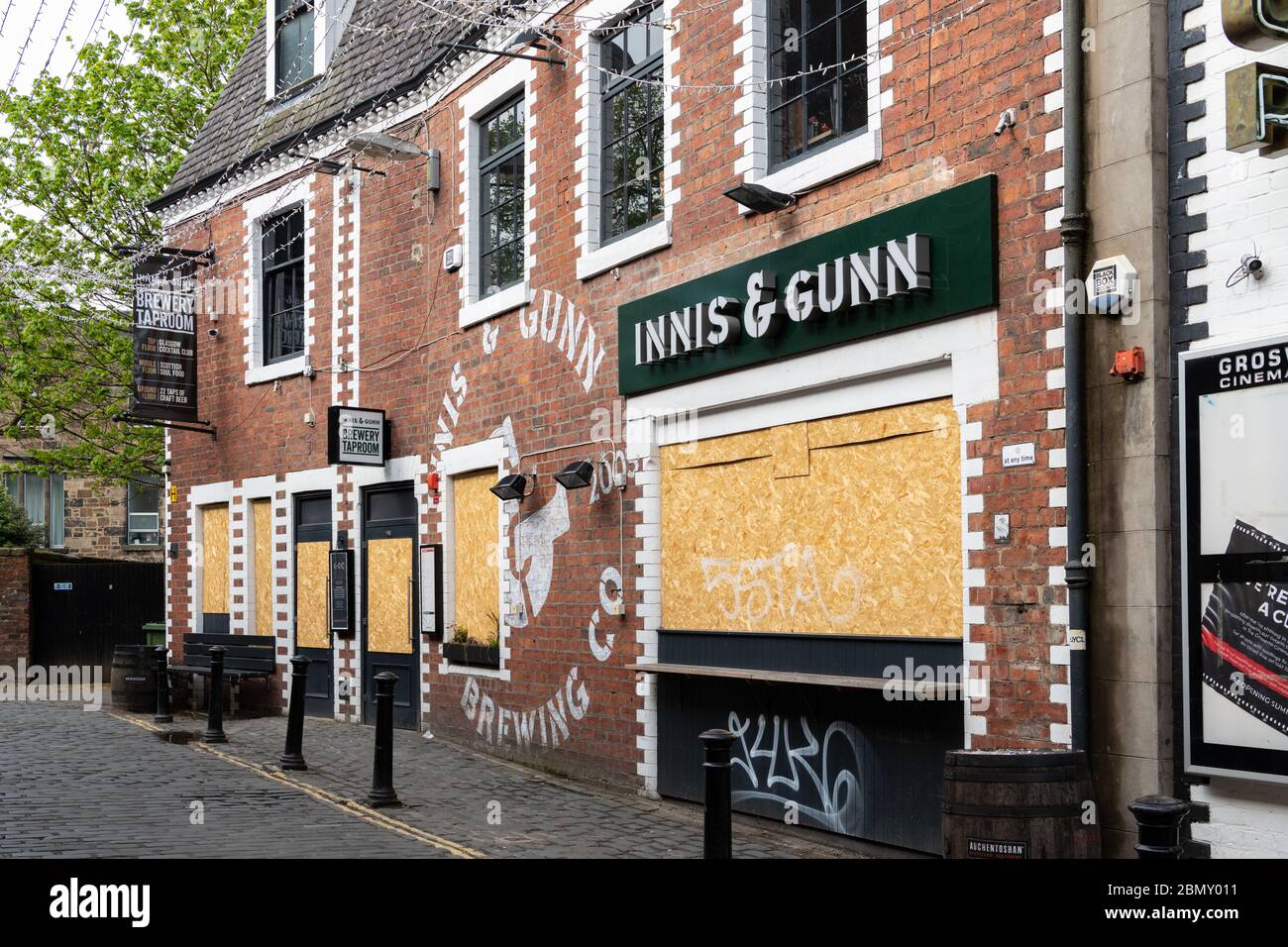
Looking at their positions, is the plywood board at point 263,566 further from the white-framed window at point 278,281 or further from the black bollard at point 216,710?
the black bollard at point 216,710

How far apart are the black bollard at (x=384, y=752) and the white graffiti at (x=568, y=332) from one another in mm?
3096

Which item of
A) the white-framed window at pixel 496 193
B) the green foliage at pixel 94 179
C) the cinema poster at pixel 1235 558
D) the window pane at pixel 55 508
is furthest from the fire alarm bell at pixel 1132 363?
the window pane at pixel 55 508

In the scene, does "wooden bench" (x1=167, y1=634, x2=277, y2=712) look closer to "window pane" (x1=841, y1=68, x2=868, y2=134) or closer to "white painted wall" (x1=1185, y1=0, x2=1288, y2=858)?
"window pane" (x1=841, y1=68, x2=868, y2=134)

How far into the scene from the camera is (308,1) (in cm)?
1758

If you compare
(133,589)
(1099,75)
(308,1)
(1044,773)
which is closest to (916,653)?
(1044,773)

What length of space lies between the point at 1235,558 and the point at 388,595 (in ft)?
35.2

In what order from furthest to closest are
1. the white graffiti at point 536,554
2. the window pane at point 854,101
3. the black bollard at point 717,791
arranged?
the white graffiti at point 536,554 < the window pane at point 854,101 < the black bollard at point 717,791

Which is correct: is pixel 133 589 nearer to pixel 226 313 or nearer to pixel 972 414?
pixel 226 313

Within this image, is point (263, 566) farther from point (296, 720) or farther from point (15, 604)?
point (15, 604)

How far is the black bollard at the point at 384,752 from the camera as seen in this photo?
33.9 feet

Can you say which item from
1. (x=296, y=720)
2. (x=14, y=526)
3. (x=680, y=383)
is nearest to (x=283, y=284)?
(x=296, y=720)

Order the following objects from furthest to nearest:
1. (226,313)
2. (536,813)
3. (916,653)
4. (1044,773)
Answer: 1. (226,313)
2. (536,813)
3. (916,653)
4. (1044,773)

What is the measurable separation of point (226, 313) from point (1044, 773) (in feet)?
49.4
